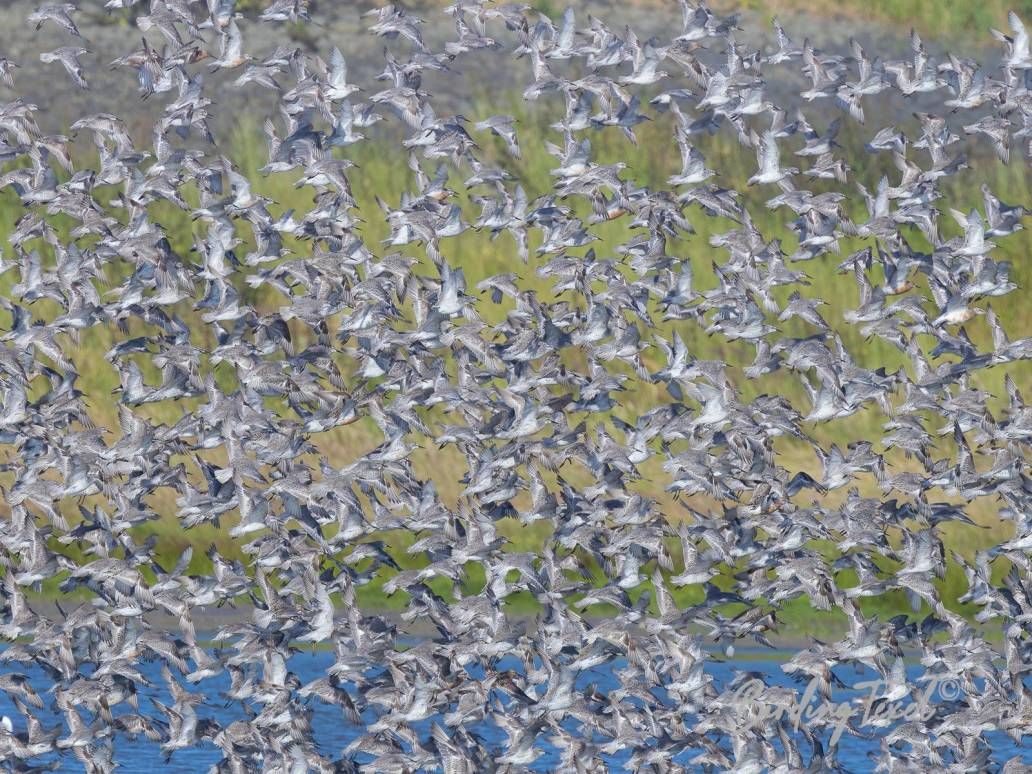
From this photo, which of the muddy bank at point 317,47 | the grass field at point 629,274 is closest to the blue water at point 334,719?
the grass field at point 629,274

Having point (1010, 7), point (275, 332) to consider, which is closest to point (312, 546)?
point (275, 332)

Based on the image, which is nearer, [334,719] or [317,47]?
[334,719]

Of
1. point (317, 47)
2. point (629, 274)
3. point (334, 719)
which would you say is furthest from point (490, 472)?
point (317, 47)

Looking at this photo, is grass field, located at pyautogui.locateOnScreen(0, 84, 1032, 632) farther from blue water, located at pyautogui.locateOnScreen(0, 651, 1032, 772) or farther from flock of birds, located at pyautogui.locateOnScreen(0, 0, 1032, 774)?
flock of birds, located at pyautogui.locateOnScreen(0, 0, 1032, 774)

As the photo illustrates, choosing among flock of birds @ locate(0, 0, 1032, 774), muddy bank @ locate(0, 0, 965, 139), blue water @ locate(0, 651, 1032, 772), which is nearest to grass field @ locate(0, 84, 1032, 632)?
muddy bank @ locate(0, 0, 965, 139)

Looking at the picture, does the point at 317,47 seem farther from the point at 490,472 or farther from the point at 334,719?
the point at 490,472
